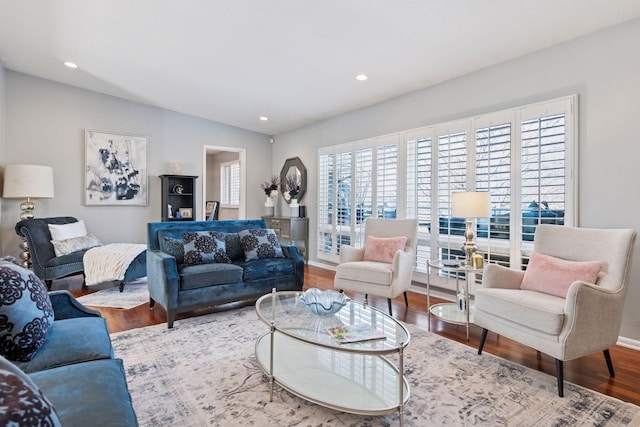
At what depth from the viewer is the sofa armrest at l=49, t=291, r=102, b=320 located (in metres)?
2.05

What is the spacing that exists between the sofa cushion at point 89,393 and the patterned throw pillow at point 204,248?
1.96 m

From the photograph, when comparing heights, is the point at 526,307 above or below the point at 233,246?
below

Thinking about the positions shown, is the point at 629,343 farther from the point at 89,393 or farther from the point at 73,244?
the point at 73,244

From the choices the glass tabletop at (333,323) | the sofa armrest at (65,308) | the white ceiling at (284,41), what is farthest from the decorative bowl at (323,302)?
the white ceiling at (284,41)

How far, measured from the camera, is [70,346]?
1.63 metres

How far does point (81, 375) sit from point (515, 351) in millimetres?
2802

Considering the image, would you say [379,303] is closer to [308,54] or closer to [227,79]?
[308,54]

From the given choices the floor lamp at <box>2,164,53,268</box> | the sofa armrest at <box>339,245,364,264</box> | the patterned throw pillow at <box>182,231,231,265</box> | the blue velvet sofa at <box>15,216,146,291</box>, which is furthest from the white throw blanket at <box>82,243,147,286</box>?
the sofa armrest at <box>339,245,364,264</box>

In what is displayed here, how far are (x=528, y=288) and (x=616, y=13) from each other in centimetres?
220

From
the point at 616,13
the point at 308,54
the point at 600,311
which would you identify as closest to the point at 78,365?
the point at 600,311

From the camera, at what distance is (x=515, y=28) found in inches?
113

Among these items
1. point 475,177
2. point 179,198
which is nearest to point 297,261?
point 475,177

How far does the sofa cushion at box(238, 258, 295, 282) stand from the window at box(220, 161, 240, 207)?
4748 mm

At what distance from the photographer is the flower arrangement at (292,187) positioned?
630cm
